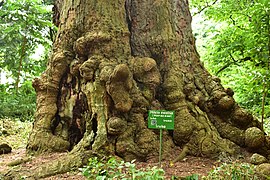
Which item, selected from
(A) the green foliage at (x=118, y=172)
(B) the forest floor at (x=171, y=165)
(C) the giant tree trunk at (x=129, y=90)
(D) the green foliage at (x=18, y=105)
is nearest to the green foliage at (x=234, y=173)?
(B) the forest floor at (x=171, y=165)

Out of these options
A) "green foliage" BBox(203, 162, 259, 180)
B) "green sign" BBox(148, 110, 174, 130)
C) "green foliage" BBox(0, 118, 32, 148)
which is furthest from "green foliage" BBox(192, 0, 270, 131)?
"green foliage" BBox(0, 118, 32, 148)

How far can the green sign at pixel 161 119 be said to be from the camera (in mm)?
3617

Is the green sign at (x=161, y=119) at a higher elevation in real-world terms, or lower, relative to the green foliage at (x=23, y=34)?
lower

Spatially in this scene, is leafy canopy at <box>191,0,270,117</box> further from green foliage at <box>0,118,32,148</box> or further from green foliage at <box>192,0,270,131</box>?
green foliage at <box>0,118,32,148</box>

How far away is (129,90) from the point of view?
4.28 m

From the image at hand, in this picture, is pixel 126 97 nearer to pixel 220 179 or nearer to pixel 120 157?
pixel 120 157

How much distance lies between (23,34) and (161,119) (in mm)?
7663

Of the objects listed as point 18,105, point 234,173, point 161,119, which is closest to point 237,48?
point 161,119

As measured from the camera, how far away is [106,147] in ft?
13.0

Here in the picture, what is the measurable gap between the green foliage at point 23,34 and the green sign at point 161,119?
6.50 m

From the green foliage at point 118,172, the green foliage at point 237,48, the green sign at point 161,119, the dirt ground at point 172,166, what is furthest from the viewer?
the green foliage at point 237,48

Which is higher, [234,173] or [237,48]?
[237,48]

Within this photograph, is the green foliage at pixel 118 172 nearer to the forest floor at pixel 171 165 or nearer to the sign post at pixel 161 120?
the forest floor at pixel 171 165

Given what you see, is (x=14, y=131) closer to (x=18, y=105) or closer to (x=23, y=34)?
(x=18, y=105)
